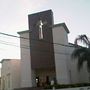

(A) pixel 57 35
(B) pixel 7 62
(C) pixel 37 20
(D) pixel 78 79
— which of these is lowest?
(D) pixel 78 79

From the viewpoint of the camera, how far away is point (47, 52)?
3194 cm

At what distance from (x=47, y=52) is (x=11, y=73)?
677 cm

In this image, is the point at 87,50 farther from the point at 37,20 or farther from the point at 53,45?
the point at 37,20

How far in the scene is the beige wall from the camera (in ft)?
113

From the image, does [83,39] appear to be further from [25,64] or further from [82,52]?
[25,64]

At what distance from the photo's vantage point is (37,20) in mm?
33562

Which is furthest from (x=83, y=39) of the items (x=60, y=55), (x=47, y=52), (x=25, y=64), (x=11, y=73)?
(x=11, y=73)

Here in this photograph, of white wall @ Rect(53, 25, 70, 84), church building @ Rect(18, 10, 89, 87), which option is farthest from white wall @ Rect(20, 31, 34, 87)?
white wall @ Rect(53, 25, 70, 84)

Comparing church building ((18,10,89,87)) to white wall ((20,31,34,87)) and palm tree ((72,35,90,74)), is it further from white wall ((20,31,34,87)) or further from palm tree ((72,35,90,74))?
palm tree ((72,35,90,74))

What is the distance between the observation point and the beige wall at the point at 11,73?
3449 centimetres

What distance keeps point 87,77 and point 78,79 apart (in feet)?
5.62

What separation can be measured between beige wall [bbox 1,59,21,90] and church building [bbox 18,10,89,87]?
2.32 metres

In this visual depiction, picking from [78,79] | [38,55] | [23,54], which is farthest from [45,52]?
[78,79]

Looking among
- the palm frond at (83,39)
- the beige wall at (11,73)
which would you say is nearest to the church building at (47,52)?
the palm frond at (83,39)
